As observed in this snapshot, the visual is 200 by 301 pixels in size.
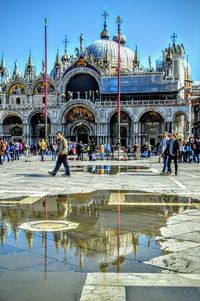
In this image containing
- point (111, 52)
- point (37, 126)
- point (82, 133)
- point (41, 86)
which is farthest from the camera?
point (111, 52)

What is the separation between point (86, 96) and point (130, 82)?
7.01 m

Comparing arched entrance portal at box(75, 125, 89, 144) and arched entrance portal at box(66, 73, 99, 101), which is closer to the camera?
arched entrance portal at box(75, 125, 89, 144)

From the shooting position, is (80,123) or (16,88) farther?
(16,88)

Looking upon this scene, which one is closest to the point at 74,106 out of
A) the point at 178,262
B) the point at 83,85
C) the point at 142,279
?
the point at 83,85

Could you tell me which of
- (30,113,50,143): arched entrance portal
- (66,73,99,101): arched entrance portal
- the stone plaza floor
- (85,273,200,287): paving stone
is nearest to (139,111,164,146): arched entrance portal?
(66,73,99,101): arched entrance portal

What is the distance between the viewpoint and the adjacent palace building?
6188 centimetres

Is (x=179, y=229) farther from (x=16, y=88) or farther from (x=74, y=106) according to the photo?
(x=16, y=88)

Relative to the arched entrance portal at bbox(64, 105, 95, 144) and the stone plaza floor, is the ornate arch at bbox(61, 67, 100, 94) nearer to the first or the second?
the arched entrance portal at bbox(64, 105, 95, 144)

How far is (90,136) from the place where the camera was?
6462cm

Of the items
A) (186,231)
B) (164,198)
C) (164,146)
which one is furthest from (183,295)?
(164,146)

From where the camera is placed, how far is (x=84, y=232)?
579 centimetres

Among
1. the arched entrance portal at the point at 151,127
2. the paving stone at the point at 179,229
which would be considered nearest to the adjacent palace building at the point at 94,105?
the arched entrance portal at the point at 151,127

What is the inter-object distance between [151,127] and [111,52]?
20641 mm

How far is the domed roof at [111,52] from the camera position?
7687 centimetres
